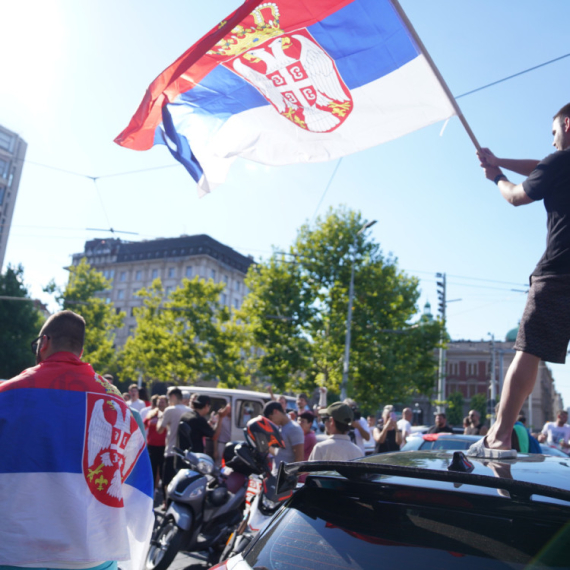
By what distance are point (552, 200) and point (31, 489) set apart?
270cm

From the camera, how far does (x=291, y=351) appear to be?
1217 inches

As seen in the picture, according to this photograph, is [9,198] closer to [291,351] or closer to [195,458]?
[291,351]

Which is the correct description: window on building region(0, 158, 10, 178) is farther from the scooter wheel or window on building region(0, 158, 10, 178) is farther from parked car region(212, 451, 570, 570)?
parked car region(212, 451, 570, 570)

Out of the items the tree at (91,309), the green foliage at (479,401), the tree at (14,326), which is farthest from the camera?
the green foliage at (479,401)

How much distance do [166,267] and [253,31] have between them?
79.2 meters

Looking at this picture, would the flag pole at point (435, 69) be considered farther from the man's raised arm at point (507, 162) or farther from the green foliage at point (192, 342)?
the green foliage at point (192, 342)

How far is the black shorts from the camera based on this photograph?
2635mm

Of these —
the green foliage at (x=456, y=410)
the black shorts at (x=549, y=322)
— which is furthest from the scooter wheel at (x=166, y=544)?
the green foliage at (x=456, y=410)

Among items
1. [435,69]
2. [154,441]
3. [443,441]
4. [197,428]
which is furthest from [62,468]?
[154,441]

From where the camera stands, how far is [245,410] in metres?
14.2

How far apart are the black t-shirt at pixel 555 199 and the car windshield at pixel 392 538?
1.37 meters

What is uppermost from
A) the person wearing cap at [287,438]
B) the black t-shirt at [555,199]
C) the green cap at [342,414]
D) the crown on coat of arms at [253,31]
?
the crown on coat of arms at [253,31]

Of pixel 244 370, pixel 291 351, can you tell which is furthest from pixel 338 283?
pixel 244 370

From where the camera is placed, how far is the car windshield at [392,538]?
1695 millimetres
